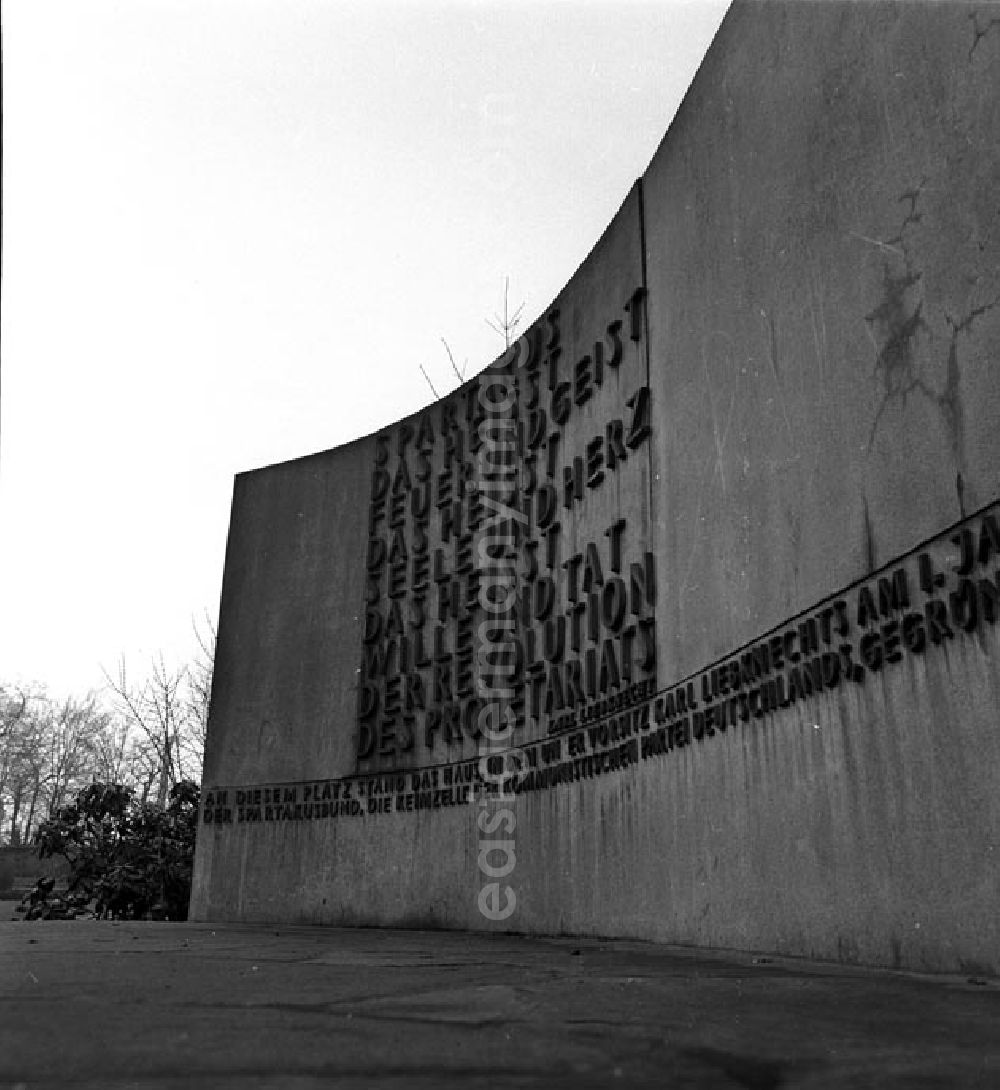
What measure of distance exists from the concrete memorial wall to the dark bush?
2307 millimetres

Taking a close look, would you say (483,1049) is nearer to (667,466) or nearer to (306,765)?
(667,466)

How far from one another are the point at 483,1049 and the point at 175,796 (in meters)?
12.9

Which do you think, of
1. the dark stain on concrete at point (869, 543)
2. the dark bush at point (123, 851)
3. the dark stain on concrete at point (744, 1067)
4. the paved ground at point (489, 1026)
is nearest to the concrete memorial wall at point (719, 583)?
the dark stain on concrete at point (869, 543)

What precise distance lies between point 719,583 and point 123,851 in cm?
1006

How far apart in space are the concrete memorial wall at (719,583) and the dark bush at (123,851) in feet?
7.57

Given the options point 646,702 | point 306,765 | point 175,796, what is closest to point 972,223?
point 646,702

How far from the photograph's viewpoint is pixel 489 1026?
2115 millimetres

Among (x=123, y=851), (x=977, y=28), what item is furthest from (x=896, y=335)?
(x=123, y=851)

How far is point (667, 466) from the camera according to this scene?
6188 millimetres

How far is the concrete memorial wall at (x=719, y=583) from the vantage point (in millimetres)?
3742

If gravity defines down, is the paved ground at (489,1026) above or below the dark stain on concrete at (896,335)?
below

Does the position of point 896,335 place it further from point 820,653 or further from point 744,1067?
point 744,1067

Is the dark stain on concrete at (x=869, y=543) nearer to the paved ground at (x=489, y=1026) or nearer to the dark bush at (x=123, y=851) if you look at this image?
the paved ground at (x=489, y=1026)

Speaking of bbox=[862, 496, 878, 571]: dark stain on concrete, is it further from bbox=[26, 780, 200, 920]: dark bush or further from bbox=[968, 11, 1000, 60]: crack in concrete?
bbox=[26, 780, 200, 920]: dark bush
